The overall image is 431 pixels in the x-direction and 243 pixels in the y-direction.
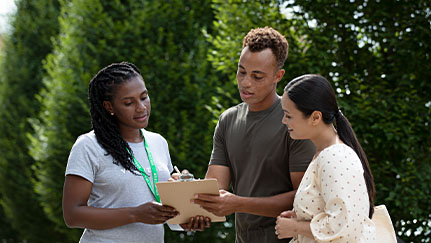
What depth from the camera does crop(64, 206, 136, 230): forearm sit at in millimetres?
2953

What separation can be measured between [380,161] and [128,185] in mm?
3034

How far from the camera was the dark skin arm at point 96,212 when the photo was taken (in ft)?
9.70

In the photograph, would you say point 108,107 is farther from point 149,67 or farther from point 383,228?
point 149,67

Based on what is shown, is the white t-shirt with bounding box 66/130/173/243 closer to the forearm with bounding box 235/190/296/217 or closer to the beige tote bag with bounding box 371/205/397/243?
the forearm with bounding box 235/190/296/217

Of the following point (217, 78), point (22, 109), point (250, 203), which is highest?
point (250, 203)

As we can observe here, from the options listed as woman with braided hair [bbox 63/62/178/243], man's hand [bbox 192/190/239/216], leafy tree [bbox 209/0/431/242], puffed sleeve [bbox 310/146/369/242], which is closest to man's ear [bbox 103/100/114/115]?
woman with braided hair [bbox 63/62/178/243]

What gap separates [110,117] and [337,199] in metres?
1.45

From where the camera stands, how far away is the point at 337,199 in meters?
2.42

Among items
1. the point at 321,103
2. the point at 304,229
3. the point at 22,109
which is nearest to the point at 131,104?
the point at 321,103

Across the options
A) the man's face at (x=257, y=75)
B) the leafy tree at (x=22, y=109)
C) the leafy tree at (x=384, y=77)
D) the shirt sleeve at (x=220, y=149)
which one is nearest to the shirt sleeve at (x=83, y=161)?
the shirt sleeve at (x=220, y=149)

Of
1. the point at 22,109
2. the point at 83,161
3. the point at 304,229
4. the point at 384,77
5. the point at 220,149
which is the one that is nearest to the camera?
the point at 304,229

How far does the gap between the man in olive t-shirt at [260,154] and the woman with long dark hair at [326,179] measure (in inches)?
10.2

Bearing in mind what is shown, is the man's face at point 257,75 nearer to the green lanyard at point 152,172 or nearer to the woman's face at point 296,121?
the woman's face at point 296,121

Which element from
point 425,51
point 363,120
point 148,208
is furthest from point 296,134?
point 425,51
